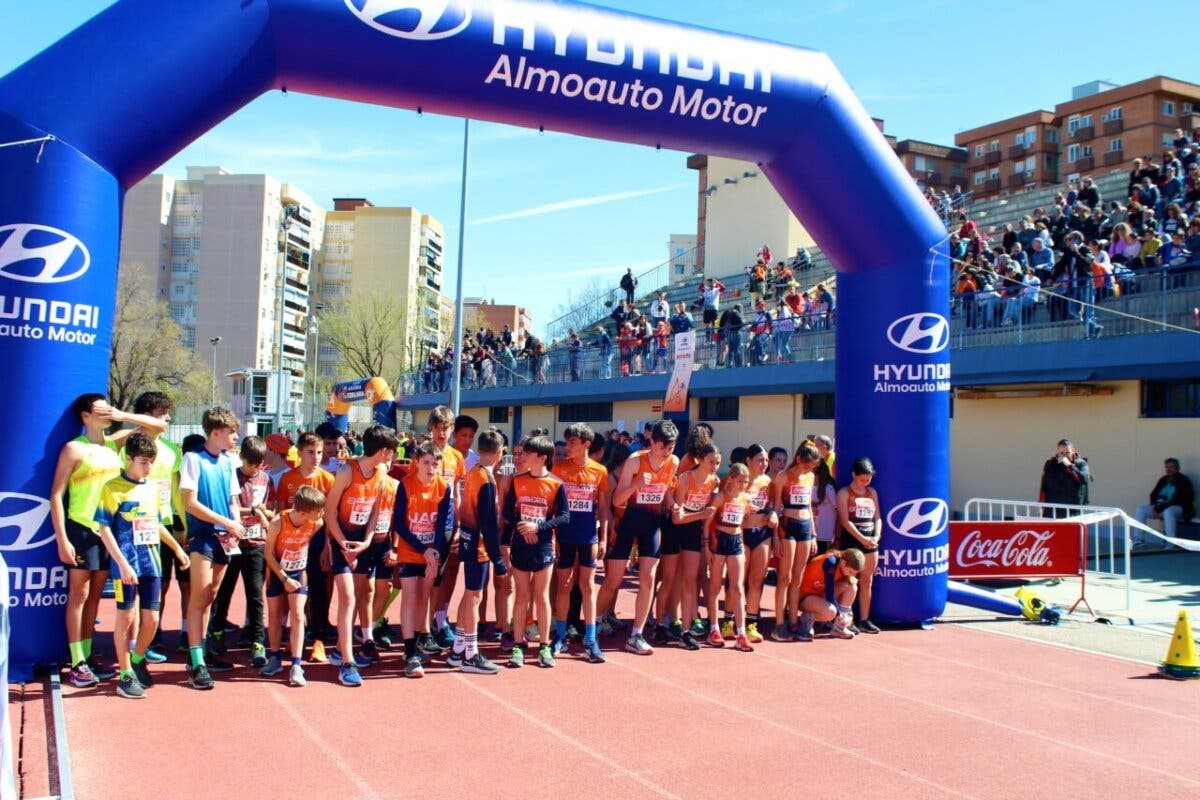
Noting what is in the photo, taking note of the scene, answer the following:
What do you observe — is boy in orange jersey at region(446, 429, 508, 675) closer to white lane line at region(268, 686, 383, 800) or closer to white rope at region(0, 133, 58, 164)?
white lane line at region(268, 686, 383, 800)

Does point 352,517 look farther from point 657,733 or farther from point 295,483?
point 657,733

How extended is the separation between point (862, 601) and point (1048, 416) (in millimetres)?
11042

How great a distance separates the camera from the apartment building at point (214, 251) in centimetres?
8625

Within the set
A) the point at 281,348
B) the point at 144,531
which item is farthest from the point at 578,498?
the point at 281,348

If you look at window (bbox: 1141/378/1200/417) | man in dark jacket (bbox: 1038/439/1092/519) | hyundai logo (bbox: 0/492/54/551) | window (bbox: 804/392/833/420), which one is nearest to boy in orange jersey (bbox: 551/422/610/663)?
hyundai logo (bbox: 0/492/54/551)

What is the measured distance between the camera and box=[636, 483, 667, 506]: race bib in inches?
330

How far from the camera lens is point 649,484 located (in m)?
8.39

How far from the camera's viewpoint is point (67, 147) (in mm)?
6719

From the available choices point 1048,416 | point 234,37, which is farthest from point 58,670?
point 1048,416

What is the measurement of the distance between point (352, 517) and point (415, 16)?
12.9ft

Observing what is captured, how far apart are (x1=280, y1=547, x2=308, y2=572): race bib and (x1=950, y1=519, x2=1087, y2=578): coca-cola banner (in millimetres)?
7187

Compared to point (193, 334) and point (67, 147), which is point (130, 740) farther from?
point (193, 334)

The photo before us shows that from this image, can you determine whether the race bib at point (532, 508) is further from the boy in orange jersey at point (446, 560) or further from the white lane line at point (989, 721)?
the white lane line at point (989, 721)

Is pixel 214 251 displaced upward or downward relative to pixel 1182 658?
upward
